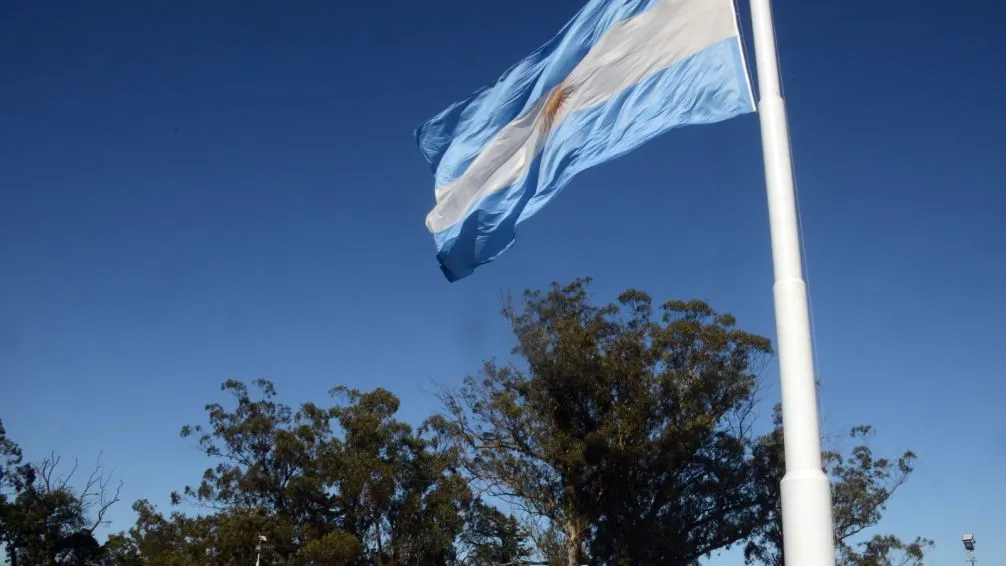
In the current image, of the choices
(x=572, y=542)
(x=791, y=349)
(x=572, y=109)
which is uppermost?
(x=572, y=542)

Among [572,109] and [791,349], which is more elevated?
[572,109]

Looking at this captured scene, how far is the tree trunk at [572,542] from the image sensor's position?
100 feet

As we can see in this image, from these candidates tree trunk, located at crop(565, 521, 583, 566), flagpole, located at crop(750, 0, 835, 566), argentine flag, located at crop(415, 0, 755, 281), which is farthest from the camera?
tree trunk, located at crop(565, 521, 583, 566)

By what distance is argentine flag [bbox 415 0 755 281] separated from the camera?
6570mm

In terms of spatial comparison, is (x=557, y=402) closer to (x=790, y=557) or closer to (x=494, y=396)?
(x=494, y=396)

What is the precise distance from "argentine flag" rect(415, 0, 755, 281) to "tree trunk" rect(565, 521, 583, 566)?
23.9 metres

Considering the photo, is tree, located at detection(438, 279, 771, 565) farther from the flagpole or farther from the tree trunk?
the flagpole

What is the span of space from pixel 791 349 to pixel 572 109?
9.90 feet

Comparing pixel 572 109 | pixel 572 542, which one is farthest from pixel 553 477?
pixel 572 109

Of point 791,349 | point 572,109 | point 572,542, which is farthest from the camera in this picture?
point 572,542

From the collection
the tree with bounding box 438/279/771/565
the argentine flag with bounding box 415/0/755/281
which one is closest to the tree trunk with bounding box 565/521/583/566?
the tree with bounding box 438/279/771/565

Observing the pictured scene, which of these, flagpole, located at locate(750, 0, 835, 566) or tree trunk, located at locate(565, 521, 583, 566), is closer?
flagpole, located at locate(750, 0, 835, 566)

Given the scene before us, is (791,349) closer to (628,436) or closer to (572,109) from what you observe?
(572,109)

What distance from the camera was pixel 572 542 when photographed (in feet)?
102
